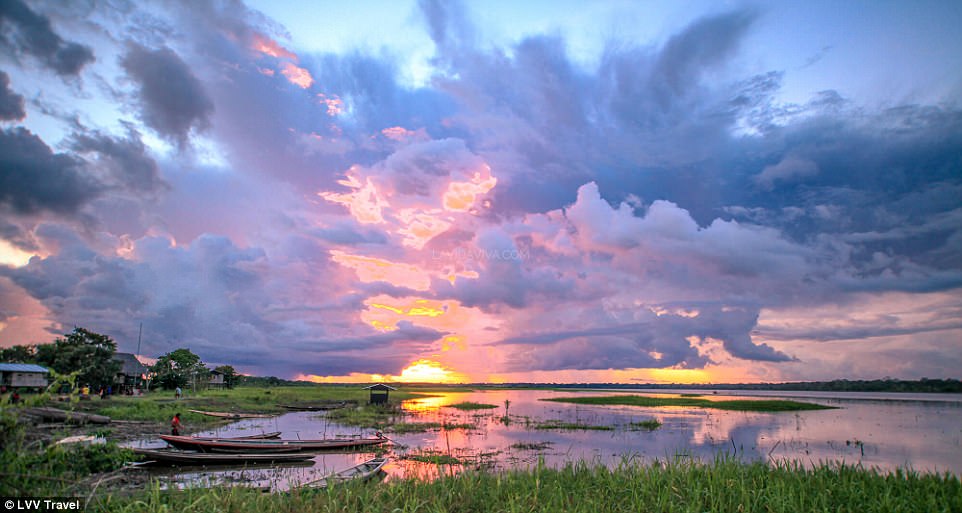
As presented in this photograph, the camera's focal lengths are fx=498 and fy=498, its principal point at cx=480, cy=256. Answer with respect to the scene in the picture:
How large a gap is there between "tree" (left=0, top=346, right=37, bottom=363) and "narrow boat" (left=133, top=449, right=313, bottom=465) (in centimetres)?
5312

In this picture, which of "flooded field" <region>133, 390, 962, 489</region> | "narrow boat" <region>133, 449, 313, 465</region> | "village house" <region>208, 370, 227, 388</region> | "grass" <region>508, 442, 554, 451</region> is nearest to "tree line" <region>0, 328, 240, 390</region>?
"flooded field" <region>133, 390, 962, 489</region>

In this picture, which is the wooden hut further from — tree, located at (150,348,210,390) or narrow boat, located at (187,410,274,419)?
tree, located at (150,348,210,390)

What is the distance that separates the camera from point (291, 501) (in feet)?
27.0

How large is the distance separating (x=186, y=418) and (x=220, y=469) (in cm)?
1869

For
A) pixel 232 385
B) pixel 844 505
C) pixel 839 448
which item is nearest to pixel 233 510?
pixel 844 505

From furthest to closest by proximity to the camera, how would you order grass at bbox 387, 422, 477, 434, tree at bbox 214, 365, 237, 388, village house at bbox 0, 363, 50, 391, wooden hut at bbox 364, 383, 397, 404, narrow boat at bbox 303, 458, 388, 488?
tree at bbox 214, 365, 237, 388 < wooden hut at bbox 364, 383, 397, 404 < village house at bbox 0, 363, 50, 391 < grass at bbox 387, 422, 477, 434 < narrow boat at bbox 303, 458, 388, 488

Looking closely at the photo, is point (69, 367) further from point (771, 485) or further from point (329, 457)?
point (771, 485)

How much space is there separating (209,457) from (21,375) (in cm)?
4219

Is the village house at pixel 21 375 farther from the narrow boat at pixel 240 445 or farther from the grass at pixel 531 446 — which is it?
the grass at pixel 531 446

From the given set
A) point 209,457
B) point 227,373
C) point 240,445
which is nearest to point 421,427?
point 240,445

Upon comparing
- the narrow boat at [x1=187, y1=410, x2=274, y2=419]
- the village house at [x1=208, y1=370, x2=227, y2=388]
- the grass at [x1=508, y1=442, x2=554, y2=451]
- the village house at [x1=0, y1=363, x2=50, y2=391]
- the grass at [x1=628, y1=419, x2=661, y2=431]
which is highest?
the village house at [x1=0, y1=363, x2=50, y2=391]

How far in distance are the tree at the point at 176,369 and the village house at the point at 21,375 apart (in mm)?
12845

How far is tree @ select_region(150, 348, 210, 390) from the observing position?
58844mm

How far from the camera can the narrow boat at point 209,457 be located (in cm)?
1705
